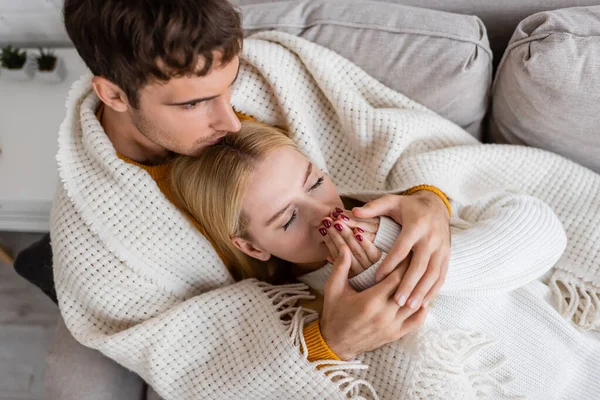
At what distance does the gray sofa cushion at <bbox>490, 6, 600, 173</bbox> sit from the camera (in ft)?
3.61

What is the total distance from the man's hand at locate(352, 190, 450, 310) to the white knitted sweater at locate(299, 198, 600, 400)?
0.11 ft

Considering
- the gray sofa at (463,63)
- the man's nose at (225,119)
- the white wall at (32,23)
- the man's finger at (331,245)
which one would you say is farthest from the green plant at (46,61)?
the man's finger at (331,245)

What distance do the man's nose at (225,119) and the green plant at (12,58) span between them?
3.51 ft

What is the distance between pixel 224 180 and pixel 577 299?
84 centimetres

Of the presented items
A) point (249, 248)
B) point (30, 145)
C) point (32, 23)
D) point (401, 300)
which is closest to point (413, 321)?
point (401, 300)

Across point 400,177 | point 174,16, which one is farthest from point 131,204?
point 400,177

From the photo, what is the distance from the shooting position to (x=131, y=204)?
1.05 m

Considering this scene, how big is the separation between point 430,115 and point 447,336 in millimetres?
559

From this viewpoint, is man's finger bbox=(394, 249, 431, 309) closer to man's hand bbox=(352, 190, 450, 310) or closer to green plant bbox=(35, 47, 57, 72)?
man's hand bbox=(352, 190, 450, 310)

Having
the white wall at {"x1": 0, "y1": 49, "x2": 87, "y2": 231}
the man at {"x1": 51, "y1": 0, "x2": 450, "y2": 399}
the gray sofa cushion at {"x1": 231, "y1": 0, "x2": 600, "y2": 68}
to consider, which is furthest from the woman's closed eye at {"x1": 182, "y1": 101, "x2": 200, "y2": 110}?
the white wall at {"x1": 0, "y1": 49, "x2": 87, "y2": 231}

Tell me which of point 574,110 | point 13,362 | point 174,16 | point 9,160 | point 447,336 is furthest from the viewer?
point 13,362

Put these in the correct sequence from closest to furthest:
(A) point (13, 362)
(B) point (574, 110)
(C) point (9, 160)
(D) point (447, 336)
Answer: (D) point (447, 336) < (B) point (574, 110) < (C) point (9, 160) < (A) point (13, 362)

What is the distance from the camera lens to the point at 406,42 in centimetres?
119

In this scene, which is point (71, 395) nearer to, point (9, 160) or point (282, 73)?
point (9, 160)
